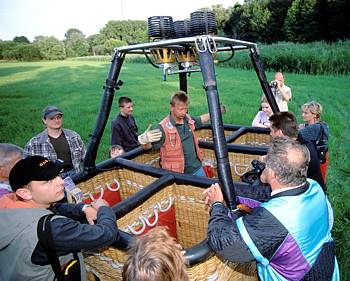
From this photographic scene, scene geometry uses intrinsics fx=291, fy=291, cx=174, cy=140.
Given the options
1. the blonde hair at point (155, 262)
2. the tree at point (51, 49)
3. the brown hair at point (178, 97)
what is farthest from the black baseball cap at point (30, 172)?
the tree at point (51, 49)

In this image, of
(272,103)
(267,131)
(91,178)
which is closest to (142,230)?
(91,178)

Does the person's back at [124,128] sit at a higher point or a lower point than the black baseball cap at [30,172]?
lower

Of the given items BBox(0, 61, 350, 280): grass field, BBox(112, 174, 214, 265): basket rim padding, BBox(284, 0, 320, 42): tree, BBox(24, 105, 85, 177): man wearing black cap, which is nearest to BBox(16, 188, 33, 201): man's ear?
BBox(112, 174, 214, 265): basket rim padding

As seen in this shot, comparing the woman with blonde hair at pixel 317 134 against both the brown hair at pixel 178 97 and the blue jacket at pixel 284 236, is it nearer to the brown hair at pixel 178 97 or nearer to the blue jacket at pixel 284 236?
the brown hair at pixel 178 97

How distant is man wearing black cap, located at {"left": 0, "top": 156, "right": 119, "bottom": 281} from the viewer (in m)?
1.22

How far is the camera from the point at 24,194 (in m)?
1.36

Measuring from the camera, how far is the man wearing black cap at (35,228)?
1222 mm

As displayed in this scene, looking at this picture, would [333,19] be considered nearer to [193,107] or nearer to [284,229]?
[193,107]

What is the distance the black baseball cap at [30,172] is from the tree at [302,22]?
35.7 metres

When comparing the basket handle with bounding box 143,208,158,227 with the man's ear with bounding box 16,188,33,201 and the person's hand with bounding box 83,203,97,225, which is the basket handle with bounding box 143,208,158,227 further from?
the man's ear with bounding box 16,188,33,201

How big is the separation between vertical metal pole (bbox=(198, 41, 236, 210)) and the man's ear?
965 millimetres

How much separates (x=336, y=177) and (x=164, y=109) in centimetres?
594

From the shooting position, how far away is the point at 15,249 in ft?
4.00

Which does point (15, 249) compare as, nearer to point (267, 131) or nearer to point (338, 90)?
point (267, 131)
